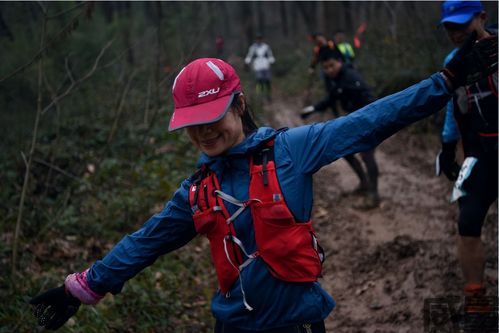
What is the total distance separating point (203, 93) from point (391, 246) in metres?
4.32

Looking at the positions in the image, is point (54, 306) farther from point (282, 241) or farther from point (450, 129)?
point (450, 129)

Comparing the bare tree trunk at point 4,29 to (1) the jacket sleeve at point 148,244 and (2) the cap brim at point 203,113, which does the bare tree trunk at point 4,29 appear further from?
(2) the cap brim at point 203,113

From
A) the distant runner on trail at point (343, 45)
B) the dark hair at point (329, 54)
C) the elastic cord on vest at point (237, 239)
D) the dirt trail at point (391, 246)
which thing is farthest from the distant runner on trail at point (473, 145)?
Result: the distant runner on trail at point (343, 45)

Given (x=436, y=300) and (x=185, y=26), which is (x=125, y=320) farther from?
(x=185, y=26)

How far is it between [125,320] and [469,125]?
10.6 ft

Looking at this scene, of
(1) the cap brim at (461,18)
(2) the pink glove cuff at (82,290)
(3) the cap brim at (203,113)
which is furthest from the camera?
(1) the cap brim at (461,18)

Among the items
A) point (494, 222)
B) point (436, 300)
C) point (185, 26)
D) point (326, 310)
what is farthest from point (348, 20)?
point (326, 310)

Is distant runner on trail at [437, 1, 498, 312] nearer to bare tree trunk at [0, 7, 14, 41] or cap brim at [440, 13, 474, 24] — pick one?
cap brim at [440, 13, 474, 24]

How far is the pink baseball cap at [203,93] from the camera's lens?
2.51 metres

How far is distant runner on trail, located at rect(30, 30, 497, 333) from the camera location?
2432 millimetres

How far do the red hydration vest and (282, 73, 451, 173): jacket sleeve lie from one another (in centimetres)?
15

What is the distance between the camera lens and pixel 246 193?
2531 millimetres

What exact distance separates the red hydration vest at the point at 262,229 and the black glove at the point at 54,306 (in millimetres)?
881

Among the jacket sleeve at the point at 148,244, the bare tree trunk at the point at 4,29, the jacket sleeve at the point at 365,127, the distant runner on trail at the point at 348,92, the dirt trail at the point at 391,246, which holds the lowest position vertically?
the dirt trail at the point at 391,246
